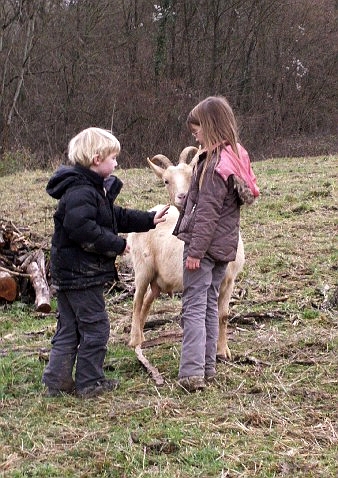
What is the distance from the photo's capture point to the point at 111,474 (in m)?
3.65

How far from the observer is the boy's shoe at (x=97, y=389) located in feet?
16.3

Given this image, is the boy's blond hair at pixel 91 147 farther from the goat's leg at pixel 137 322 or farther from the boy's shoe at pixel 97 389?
the goat's leg at pixel 137 322

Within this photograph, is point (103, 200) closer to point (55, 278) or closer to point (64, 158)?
point (55, 278)

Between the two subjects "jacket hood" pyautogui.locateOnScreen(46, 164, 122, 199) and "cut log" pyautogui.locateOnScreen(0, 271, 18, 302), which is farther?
"cut log" pyautogui.locateOnScreen(0, 271, 18, 302)

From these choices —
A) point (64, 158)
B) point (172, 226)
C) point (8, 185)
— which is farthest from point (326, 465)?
point (64, 158)

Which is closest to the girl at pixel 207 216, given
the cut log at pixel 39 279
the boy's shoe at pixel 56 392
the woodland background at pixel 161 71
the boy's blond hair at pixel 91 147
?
the boy's blond hair at pixel 91 147

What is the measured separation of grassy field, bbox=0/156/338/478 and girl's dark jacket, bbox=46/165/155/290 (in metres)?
0.84

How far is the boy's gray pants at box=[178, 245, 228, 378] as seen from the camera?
504cm

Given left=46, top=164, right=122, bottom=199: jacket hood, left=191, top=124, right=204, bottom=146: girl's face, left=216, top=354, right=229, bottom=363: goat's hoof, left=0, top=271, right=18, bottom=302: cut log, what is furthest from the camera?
left=0, top=271, right=18, bottom=302: cut log

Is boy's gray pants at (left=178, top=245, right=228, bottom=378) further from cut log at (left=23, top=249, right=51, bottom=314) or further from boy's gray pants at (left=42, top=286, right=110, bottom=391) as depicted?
cut log at (left=23, top=249, right=51, bottom=314)

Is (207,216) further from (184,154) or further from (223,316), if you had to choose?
(184,154)

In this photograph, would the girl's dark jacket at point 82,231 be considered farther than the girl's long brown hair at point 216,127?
No

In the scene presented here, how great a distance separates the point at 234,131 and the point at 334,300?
273 cm

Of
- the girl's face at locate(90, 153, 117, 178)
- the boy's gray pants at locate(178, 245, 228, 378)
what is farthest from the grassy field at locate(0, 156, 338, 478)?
the girl's face at locate(90, 153, 117, 178)
